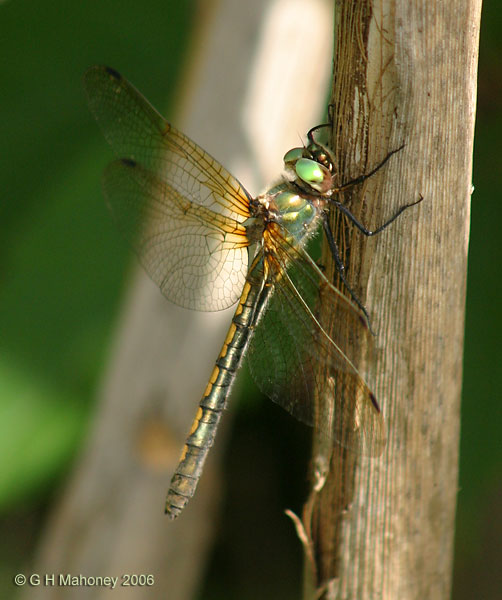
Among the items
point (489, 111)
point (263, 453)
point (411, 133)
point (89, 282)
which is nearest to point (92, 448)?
point (89, 282)

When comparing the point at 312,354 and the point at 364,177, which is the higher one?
the point at 364,177

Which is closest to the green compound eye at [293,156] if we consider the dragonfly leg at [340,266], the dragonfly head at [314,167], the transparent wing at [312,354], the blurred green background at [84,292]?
the dragonfly head at [314,167]

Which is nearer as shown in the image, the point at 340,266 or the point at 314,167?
the point at 340,266

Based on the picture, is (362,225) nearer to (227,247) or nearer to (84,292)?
(227,247)

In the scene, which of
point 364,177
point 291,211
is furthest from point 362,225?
point 291,211

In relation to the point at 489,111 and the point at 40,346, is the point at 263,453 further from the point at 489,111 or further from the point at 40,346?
the point at 489,111

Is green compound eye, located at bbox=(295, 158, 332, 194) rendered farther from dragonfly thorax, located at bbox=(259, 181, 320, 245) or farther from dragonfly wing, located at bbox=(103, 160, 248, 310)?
dragonfly wing, located at bbox=(103, 160, 248, 310)

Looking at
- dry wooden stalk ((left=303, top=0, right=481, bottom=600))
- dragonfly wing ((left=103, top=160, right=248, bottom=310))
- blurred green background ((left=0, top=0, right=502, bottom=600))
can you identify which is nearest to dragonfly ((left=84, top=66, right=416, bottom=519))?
dragonfly wing ((left=103, top=160, right=248, bottom=310))
